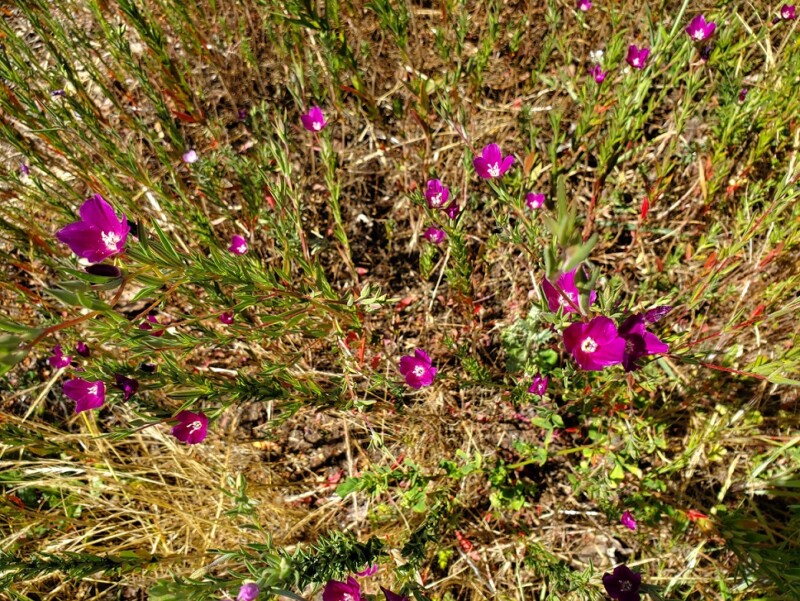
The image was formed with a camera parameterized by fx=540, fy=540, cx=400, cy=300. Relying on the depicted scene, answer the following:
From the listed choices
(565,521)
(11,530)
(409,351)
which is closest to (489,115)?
(409,351)

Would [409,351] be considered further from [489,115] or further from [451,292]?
[489,115]

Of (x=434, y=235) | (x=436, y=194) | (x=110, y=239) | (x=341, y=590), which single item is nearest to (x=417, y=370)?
(x=434, y=235)

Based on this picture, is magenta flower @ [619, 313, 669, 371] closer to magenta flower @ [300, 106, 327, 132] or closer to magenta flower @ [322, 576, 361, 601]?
magenta flower @ [322, 576, 361, 601]

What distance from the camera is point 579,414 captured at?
102 inches

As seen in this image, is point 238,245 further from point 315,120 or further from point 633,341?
point 633,341

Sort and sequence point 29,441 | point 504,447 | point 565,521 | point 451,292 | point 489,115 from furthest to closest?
1. point 489,115
2. point 451,292
3. point 504,447
4. point 565,521
5. point 29,441

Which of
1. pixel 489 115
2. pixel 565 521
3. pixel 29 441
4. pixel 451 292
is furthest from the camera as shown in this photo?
pixel 489 115

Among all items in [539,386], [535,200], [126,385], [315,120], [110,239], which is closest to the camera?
[110,239]

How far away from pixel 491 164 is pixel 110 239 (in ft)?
4.83

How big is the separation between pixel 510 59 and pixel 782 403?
2.40m

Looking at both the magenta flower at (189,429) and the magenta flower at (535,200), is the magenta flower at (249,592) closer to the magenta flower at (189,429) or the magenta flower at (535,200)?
the magenta flower at (189,429)

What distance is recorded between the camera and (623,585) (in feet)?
6.24

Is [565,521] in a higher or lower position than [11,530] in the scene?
lower

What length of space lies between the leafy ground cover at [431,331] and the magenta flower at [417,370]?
0.01 meters
